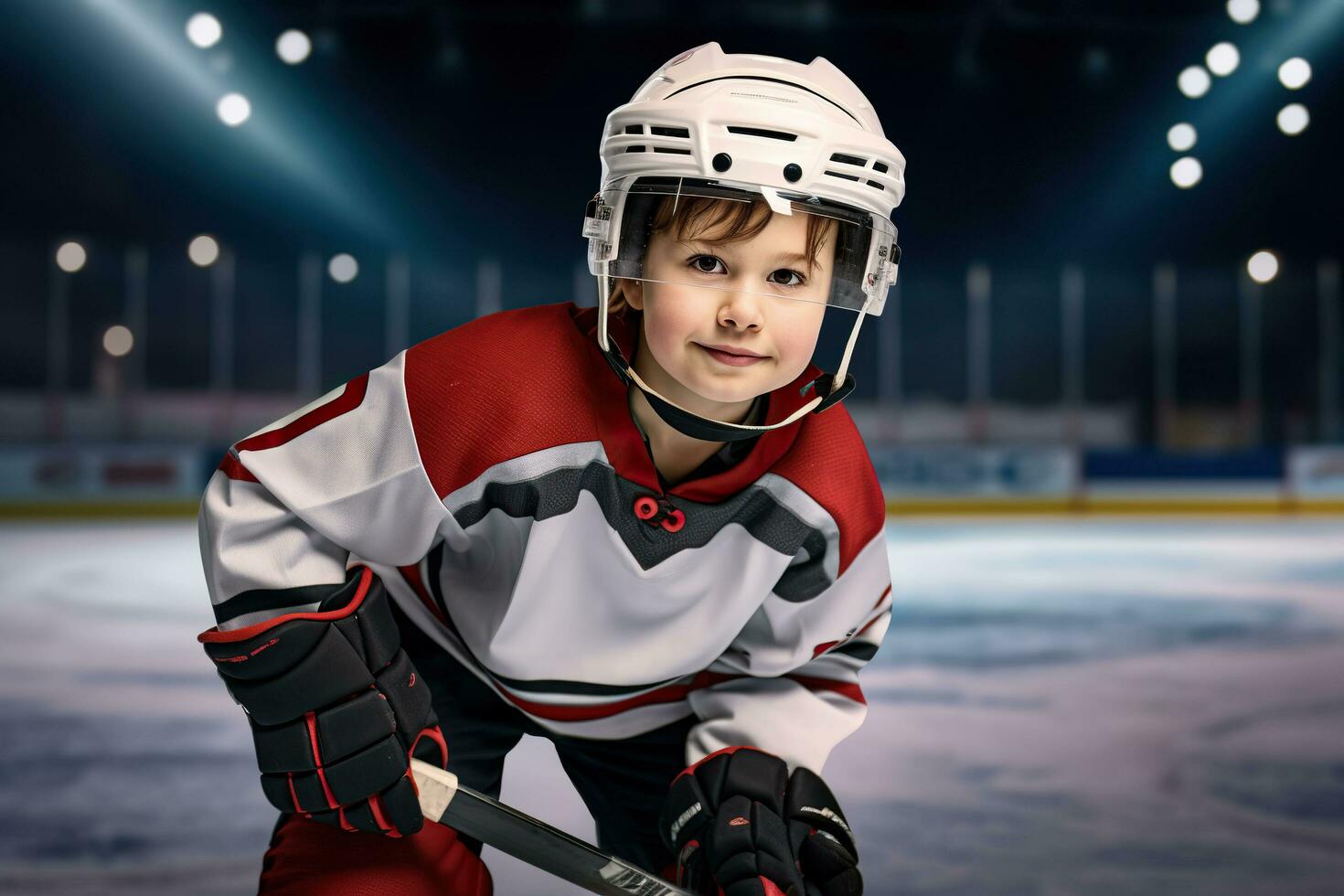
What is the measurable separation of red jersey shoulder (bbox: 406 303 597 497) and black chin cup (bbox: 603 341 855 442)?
0.20 feet

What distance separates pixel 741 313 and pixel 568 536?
1.02 feet

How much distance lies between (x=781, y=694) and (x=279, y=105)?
9460 millimetres

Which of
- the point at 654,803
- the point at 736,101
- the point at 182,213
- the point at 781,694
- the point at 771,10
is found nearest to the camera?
the point at 736,101

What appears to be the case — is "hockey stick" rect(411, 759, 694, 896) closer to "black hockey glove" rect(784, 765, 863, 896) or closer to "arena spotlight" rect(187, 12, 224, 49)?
"black hockey glove" rect(784, 765, 863, 896)

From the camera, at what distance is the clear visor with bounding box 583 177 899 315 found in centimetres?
122

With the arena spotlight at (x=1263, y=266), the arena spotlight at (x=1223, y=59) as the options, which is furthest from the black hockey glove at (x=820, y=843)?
the arena spotlight at (x=1263, y=266)

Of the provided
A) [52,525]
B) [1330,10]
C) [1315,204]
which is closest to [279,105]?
[52,525]

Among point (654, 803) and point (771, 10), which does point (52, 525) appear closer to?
point (771, 10)

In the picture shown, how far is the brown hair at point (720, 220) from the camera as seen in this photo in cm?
123

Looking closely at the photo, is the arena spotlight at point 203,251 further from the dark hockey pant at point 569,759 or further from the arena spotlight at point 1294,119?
the dark hockey pant at point 569,759

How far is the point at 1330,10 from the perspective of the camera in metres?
8.66

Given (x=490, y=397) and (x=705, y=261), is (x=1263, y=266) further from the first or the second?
(x=490, y=397)

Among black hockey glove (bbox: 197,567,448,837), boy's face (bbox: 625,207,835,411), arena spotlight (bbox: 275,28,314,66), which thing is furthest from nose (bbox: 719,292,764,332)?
arena spotlight (bbox: 275,28,314,66)

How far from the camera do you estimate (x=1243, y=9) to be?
8227 millimetres
